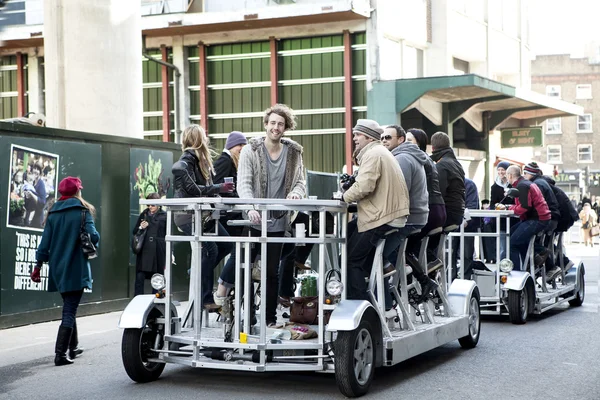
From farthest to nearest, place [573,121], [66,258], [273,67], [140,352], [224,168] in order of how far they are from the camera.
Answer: [573,121]
[273,67]
[224,168]
[66,258]
[140,352]

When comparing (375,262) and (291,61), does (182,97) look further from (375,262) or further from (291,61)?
(375,262)

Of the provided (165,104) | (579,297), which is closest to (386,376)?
(579,297)

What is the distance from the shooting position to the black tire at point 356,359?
6438 millimetres

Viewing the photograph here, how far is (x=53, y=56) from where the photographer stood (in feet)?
58.0

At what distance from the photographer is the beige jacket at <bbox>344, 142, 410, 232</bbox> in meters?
→ 7.06

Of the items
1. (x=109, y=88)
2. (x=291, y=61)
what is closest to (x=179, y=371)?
(x=109, y=88)

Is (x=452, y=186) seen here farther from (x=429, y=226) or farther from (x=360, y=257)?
(x=360, y=257)

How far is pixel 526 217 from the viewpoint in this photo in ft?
40.6

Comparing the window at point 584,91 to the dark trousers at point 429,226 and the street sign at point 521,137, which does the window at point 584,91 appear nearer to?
the street sign at point 521,137

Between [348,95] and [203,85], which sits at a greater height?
[203,85]

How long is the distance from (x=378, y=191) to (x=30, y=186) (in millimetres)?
5950

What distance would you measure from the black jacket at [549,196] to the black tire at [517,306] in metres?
1.83

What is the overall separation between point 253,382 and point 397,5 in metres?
19.6

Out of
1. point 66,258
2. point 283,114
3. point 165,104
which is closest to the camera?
point 283,114
